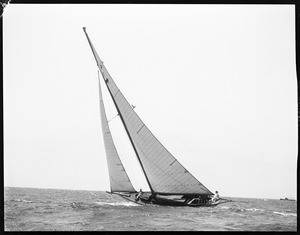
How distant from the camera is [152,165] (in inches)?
420

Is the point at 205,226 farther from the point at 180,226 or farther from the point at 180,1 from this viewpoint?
the point at 180,1

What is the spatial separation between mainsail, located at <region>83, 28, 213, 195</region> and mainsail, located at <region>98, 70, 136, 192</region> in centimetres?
44

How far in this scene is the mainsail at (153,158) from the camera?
1050 centimetres

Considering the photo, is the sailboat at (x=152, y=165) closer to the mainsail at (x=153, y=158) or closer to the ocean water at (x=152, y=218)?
the mainsail at (x=153, y=158)

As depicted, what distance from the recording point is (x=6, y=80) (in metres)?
9.39

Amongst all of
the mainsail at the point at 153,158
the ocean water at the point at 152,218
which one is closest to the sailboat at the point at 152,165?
the mainsail at the point at 153,158

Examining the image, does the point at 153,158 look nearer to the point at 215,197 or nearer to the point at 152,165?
the point at 152,165

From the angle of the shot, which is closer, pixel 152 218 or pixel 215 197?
pixel 152 218

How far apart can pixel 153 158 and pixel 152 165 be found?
0.16 meters

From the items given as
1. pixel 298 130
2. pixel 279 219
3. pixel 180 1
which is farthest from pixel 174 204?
pixel 180 1

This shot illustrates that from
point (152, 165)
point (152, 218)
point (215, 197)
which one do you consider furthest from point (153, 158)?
point (215, 197)

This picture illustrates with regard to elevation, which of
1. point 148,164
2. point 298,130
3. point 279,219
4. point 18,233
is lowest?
point 18,233

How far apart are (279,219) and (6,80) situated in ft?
19.7

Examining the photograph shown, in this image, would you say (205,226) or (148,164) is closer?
(205,226)
